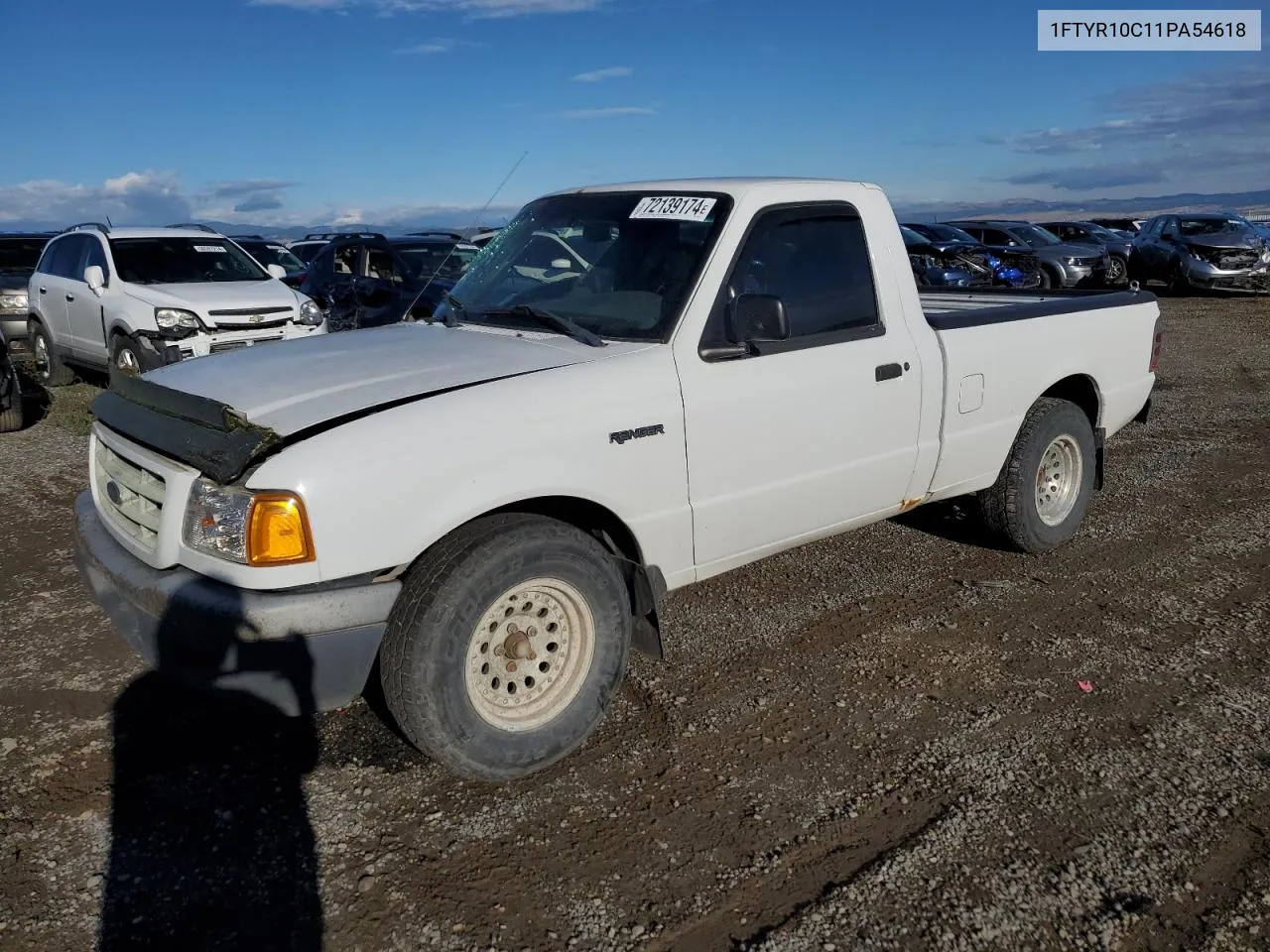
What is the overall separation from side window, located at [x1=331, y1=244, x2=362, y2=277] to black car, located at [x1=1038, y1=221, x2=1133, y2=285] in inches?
633

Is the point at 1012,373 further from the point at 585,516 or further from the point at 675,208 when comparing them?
the point at 585,516

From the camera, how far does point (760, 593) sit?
504 cm

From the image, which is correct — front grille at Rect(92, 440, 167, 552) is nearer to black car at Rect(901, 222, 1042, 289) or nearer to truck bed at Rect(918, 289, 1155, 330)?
truck bed at Rect(918, 289, 1155, 330)

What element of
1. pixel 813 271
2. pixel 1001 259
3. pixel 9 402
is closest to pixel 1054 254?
pixel 1001 259

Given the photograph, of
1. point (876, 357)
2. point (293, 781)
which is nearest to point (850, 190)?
point (876, 357)

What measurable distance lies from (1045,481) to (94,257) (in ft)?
32.3

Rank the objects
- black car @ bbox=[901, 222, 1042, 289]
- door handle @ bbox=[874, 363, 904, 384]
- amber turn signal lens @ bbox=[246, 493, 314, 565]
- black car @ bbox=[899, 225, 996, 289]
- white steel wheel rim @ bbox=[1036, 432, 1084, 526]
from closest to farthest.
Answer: amber turn signal lens @ bbox=[246, 493, 314, 565] < door handle @ bbox=[874, 363, 904, 384] < white steel wheel rim @ bbox=[1036, 432, 1084, 526] < black car @ bbox=[899, 225, 996, 289] < black car @ bbox=[901, 222, 1042, 289]

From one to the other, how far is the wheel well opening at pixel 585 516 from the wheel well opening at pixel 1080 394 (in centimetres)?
295

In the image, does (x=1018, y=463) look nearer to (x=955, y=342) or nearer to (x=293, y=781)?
(x=955, y=342)

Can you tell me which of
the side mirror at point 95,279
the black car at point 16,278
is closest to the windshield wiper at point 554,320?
the side mirror at point 95,279

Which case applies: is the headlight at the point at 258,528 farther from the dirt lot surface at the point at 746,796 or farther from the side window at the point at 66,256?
the side window at the point at 66,256

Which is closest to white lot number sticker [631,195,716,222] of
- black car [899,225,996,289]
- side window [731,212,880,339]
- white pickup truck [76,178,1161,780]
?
white pickup truck [76,178,1161,780]

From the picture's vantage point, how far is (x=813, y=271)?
419cm

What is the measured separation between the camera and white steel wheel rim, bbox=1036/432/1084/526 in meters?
5.43
